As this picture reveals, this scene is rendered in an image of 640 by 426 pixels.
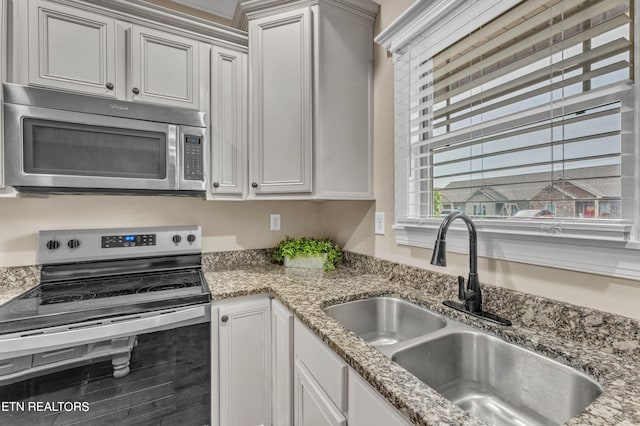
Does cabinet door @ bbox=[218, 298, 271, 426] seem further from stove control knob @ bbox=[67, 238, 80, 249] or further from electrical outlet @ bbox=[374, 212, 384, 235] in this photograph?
stove control knob @ bbox=[67, 238, 80, 249]

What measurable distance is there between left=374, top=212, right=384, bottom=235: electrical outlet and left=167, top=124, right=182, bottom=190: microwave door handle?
1099 mm

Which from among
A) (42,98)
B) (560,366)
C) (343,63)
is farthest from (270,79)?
(560,366)

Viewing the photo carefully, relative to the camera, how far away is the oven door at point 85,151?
1.28 meters

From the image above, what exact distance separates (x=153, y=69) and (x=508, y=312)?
1.93m

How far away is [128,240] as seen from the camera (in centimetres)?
175

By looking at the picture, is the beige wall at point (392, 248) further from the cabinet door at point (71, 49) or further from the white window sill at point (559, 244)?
the cabinet door at point (71, 49)

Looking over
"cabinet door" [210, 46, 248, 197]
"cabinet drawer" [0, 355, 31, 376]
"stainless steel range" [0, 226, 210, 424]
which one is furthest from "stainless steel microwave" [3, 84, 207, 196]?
"cabinet drawer" [0, 355, 31, 376]

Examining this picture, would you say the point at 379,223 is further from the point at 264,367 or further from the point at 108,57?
the point at 108,57

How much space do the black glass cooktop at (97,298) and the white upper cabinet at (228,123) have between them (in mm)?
544

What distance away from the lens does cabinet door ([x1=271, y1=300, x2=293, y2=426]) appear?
4.33ft

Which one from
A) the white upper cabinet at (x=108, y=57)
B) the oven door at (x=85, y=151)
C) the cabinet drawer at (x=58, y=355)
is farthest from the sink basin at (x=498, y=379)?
the white upper cabinet at (x=108, y=57)

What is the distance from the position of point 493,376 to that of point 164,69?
1965 mm

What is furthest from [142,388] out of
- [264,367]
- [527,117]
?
[527,117]

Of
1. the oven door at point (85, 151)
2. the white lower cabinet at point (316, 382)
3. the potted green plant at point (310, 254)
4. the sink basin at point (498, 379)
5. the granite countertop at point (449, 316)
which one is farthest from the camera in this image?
the potted green plant at point (310, 254)
